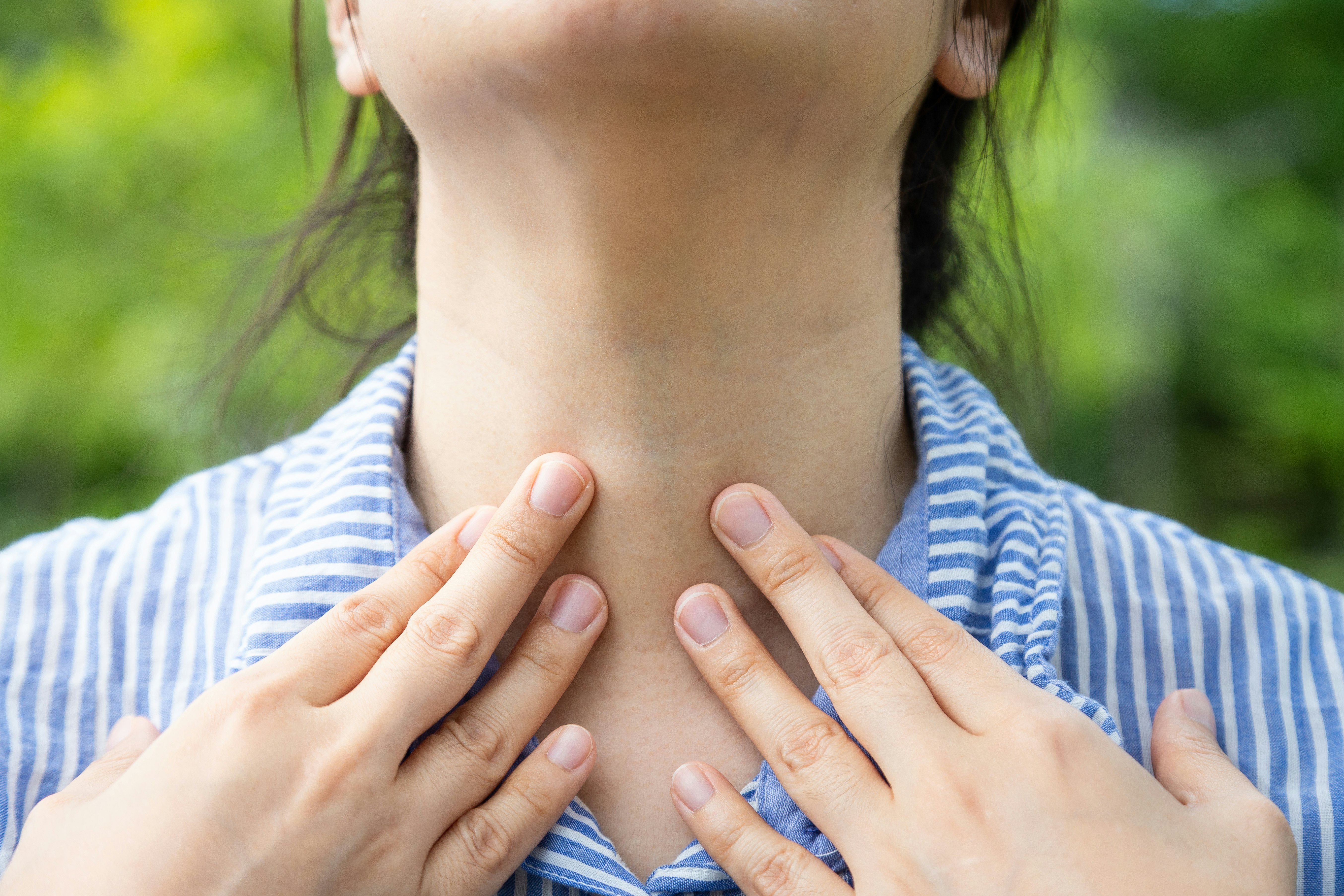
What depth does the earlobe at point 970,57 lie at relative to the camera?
1147 millimetres

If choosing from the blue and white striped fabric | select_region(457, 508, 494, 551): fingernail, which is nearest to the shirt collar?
the blue and white striped fabric

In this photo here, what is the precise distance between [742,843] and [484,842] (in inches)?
9.9

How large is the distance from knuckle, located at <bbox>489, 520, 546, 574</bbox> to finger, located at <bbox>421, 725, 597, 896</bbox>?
177 millimetres

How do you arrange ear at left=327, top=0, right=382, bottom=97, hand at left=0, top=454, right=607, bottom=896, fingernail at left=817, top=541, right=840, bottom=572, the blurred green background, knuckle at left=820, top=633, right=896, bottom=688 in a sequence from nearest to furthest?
hand at left=0, top=454, right=607, bottom=896 < knuckle at left=820, top=633, right=896, bottom=688 < fingernail at left=817, top=541, right=840, bottom=572 < ear at left=327, top=0, right=382, bottom=97 < the blurred green background

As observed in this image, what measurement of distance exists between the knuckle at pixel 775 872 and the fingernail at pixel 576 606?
0.97 feet

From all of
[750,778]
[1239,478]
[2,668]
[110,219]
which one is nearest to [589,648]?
[750,778]

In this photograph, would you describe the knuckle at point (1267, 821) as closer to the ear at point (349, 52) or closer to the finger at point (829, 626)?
the finger at point (829, 626)

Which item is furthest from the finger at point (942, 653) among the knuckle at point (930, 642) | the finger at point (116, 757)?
the finger at point (116, 757)

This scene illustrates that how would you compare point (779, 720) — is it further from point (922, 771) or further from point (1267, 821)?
point (1267, 821)

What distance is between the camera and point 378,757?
89 cm

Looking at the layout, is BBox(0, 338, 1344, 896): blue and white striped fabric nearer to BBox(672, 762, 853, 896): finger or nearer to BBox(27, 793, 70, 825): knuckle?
BBox(672, 762, 853, 896): finger

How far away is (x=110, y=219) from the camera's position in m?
3.80

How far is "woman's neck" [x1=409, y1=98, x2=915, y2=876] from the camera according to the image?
0.98 m

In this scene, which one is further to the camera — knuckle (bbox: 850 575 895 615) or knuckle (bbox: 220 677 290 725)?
knuckle (bbox: 850 575 895 615)
